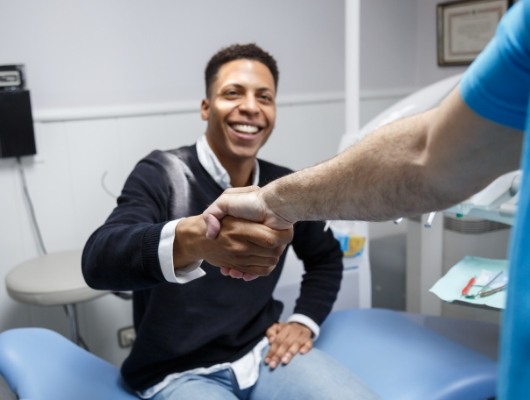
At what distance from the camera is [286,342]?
1354 millimetres

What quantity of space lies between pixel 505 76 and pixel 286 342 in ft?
3.31

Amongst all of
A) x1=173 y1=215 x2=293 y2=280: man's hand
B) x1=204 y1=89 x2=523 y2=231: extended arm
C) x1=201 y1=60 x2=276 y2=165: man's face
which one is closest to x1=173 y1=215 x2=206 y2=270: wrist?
x1=173 y1=215 x2=293 y2=280: man's hand

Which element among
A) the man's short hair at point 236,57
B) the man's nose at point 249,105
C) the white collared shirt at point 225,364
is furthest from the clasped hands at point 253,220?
the man's short hair at point 236,57

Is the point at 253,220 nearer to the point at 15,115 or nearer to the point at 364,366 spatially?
the point at 364,366

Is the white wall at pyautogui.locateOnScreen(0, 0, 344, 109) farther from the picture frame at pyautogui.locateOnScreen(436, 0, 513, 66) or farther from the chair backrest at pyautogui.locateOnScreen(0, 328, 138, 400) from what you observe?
the chair backrest at pyautogui.locateOnScreen(0, 328, 138, 400)

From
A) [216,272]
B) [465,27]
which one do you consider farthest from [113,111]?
[465,27]

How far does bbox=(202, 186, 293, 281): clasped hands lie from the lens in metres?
0.97

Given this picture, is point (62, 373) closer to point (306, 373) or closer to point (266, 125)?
point (306, 373)

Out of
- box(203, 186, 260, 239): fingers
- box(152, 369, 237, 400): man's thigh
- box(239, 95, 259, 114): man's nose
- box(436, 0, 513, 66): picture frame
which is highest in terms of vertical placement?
box(436, 0, 513, 66): picture frame

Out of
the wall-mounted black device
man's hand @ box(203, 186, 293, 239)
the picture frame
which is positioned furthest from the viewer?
the picture frame

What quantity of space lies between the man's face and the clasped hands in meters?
0.38

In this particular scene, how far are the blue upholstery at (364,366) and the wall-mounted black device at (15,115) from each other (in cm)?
77

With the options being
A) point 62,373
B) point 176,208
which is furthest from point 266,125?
point 62,373

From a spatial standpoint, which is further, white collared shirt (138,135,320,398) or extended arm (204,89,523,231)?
white collared shirt (138,135,320,398)
